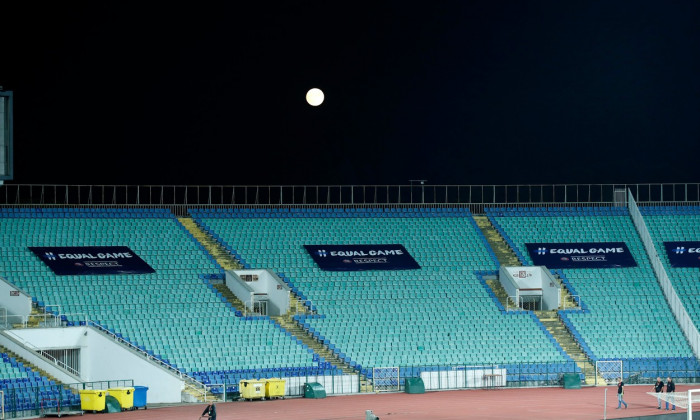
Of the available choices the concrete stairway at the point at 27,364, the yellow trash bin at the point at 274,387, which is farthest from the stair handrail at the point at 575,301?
the concrete stairway at the point at 27,364

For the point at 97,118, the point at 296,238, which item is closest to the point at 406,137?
the point at 296,238

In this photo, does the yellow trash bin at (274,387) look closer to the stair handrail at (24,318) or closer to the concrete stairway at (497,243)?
the stair handrail at (24,318)

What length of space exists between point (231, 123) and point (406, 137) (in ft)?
27.7

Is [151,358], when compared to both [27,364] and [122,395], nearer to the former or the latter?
[122,395]

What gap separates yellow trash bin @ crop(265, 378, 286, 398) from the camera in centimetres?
4559

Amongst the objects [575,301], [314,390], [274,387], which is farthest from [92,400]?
[575,301]

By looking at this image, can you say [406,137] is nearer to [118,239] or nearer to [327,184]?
[327,184]

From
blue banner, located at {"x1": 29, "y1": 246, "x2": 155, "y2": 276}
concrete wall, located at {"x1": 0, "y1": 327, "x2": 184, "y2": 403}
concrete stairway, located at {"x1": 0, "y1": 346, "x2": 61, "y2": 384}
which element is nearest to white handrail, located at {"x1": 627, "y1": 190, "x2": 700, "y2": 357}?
concrete wall, located at {"x1": 0, "y1": 327, "x2": 184, "y2": 403}

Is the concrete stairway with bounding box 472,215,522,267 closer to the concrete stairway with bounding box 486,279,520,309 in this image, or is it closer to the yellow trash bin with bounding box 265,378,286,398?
the concrete stairway with bounding box 486,279,520,309

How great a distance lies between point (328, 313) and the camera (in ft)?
173

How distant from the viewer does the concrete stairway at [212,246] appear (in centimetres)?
5519

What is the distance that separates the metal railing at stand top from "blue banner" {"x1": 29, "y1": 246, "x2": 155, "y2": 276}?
14.6 feet

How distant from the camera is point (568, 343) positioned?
52.8 metres

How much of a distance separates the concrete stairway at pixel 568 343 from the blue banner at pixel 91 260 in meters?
17.1
